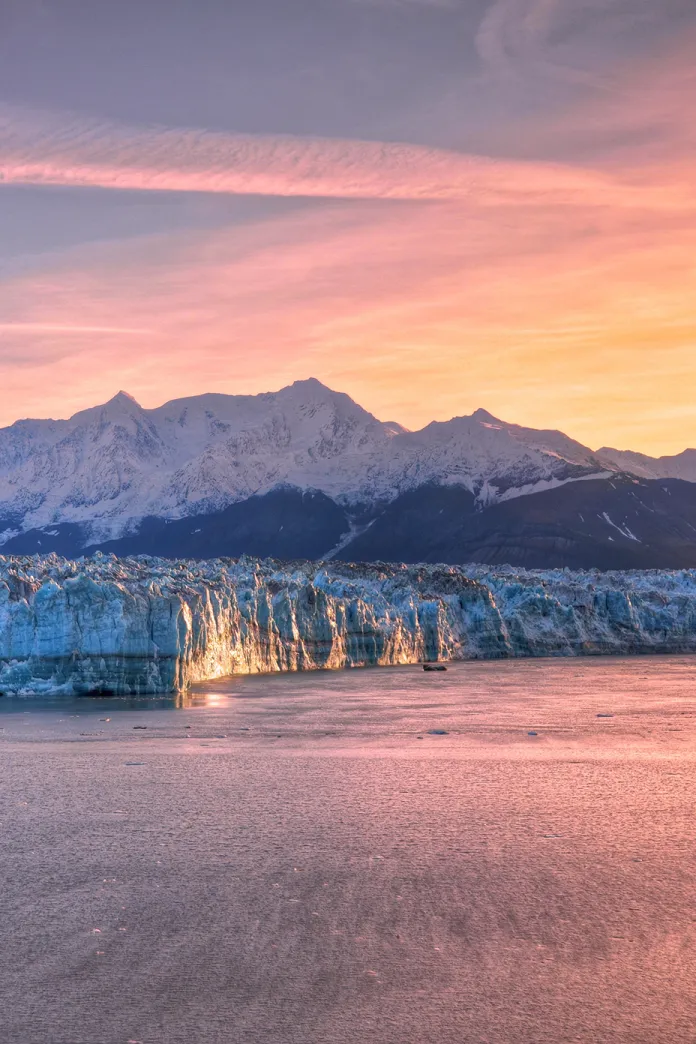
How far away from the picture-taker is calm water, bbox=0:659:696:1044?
32.3 ft

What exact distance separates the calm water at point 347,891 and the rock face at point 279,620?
13.6m

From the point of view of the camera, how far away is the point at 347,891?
13.7 metres

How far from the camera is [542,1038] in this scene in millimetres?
9297

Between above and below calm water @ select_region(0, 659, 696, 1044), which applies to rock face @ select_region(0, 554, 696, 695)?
above

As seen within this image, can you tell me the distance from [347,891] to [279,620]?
45994mm

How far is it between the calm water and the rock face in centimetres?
1362

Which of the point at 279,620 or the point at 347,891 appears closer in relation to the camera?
the point at 347,891

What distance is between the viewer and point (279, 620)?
5950cm

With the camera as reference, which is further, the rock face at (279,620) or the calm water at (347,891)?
the rock face at (279,620)

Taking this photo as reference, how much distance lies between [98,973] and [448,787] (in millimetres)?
11459

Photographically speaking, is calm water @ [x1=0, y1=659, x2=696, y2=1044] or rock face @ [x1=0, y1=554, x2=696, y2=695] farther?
rock face @ [x1=0, y1=554, x2=696, y2=695]

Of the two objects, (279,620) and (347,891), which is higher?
(279,620)

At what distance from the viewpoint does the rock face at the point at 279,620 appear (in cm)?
4234

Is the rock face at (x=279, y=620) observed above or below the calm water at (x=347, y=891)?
above
